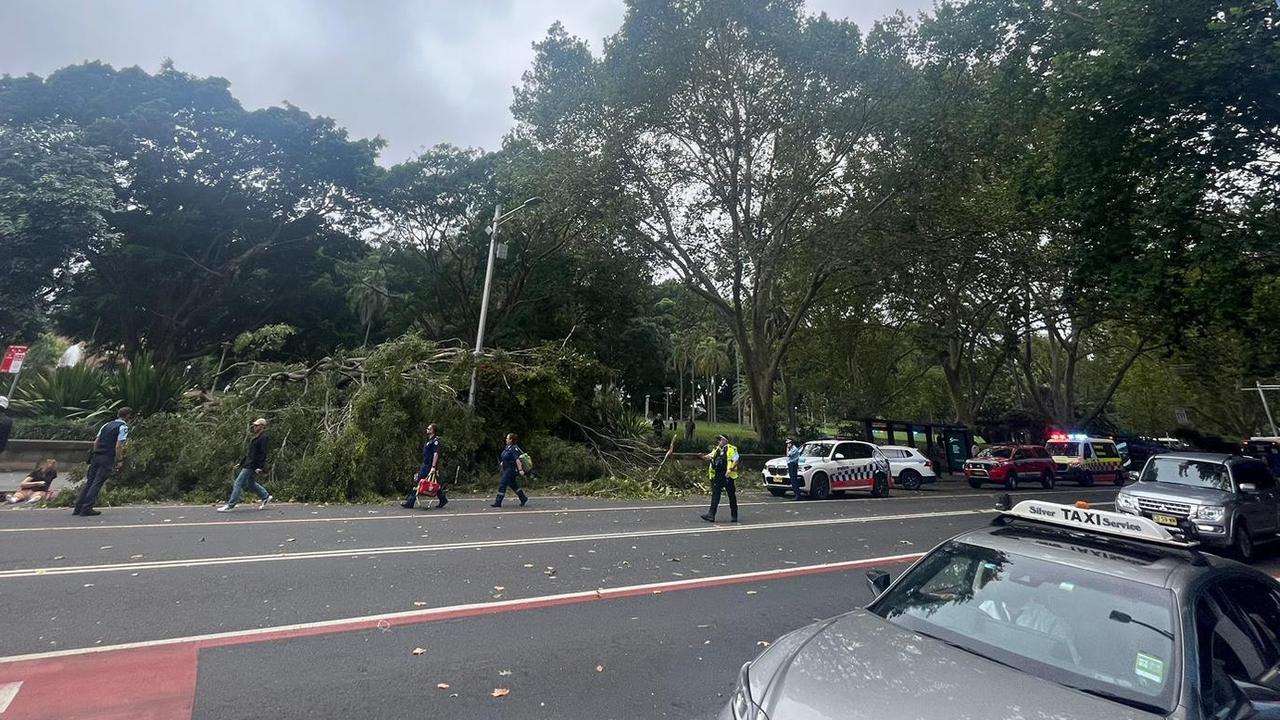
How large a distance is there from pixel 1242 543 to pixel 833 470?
8.84 metres

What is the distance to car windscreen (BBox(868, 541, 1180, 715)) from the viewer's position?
2.56m

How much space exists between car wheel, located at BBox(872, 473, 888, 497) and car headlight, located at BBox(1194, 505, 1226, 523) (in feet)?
30.5

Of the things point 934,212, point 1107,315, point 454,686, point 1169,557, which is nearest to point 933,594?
point 1169,557

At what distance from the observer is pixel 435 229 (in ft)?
100

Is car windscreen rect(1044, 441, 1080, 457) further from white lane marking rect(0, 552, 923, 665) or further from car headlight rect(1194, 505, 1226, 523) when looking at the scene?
white lane marking rect(0, 552, 923, 665)

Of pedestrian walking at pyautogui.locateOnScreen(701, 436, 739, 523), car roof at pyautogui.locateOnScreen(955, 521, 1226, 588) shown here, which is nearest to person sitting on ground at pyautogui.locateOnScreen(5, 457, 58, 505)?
pedestrian walking at pyautogui.locateOnScreen(701, 436, 739, 523)

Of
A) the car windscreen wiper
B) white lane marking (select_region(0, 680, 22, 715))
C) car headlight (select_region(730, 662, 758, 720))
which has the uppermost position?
the car windscreen wiper

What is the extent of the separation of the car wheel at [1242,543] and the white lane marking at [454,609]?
6213 millimetres

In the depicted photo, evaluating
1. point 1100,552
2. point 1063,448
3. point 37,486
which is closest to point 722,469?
point 1100,552

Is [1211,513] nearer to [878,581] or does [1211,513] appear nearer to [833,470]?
[833,470]

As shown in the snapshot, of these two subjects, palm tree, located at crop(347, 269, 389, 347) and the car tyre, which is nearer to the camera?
the car tyre

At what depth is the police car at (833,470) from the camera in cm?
1723

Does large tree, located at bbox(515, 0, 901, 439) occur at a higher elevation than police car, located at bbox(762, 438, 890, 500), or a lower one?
higher

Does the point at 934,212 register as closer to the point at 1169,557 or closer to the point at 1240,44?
the point at 1240,44
